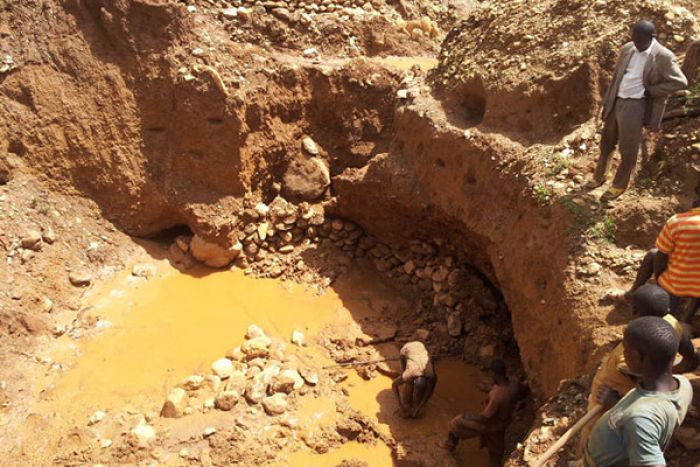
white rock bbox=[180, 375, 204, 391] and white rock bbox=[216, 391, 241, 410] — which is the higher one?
white rock bbox=[216, 391, 241, 410]

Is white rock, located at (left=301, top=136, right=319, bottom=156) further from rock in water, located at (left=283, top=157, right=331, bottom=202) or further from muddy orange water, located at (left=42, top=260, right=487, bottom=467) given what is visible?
muddy orange water, located at (left=42, top=260, right=487, bottom=467)

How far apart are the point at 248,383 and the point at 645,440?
3.75m

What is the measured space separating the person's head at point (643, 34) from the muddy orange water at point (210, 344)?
325cm

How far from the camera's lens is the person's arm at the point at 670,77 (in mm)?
3850

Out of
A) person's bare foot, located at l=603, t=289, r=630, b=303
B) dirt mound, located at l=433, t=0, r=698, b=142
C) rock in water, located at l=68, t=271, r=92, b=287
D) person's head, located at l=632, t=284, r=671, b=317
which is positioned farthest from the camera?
rock in water, located at l=68, t=271, r=92, b=287

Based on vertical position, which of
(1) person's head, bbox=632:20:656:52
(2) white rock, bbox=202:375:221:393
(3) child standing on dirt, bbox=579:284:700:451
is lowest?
(2) white rock, bbox=202:375:221:393

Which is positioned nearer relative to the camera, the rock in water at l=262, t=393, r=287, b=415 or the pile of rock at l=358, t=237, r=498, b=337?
the rock in water at l=262, t=393, r=287, b=415

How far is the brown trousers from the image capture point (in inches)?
161

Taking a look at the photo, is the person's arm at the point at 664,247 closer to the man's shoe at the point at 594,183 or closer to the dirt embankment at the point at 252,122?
the man's shoe at the point at 594,183

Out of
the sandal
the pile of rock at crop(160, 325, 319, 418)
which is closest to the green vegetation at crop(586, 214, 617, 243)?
the sandal

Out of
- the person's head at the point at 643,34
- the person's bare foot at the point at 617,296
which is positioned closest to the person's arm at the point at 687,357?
the person's bare foot at the point at 617,296

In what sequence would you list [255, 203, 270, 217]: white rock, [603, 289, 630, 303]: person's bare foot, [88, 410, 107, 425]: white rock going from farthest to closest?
[255, 203, 270, 217]: white rock, [88, 410, 107, 425]: white rock, [603, 289, 630, 303]: person's bare foot

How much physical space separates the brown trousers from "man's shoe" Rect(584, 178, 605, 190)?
109mm

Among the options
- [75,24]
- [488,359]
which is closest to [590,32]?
[488,359]
